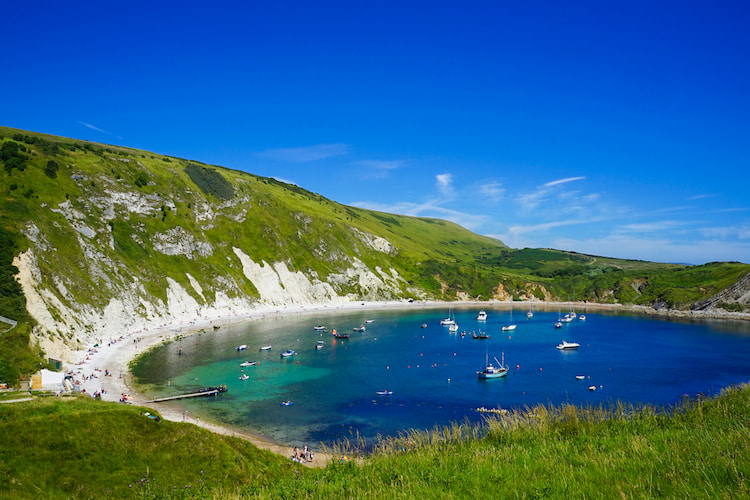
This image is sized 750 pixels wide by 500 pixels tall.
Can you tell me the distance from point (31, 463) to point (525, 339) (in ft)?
379

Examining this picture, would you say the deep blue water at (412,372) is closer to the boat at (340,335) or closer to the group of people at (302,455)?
the boat at (340,335)

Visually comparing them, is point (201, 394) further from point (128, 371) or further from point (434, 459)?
point (434, 459)

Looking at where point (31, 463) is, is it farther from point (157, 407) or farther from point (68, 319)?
point (68, 319)

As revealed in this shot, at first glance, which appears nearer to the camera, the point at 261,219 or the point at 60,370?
the point at 60,370

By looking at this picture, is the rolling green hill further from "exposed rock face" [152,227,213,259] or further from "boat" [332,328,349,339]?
"boat" [332,328,349,339]

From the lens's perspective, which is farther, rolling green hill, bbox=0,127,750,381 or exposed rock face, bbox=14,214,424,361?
rolling green hill, bbox=0,127,750,381

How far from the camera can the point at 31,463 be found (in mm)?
24641

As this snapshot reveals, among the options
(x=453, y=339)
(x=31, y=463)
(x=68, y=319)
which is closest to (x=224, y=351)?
(x=68, y=319)

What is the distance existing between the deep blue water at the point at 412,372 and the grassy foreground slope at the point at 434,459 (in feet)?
40.4

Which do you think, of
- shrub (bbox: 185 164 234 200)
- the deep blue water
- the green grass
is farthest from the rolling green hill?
the green grass

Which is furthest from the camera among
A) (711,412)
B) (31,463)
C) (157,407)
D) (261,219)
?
(261,219)

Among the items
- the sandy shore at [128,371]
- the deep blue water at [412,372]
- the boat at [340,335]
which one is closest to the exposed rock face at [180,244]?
the sandy shore at [128,371]

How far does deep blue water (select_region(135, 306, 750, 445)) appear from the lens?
57031mm

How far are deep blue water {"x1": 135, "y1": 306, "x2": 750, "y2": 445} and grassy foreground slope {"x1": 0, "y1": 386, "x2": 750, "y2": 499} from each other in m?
12.3
